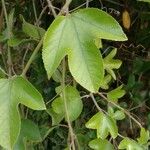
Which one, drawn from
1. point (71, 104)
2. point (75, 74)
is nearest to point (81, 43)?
point (75, 74)

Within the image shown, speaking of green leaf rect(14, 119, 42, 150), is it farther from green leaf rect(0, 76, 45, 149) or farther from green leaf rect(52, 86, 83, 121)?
green leaf rect(0, 76, 45, 149)

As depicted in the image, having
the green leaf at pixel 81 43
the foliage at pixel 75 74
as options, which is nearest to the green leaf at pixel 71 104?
the foliage at pixel 75 74

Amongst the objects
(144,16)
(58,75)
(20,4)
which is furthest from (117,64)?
(20,4)

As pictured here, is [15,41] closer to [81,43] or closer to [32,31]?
[32,31]

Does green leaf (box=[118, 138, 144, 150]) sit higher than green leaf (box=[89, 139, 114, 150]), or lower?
higher

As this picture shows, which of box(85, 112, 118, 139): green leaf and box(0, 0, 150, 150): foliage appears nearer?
box(0, 0, 150, 150): foliage

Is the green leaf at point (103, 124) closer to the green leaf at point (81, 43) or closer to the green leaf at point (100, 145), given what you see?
the green leaf at point (100, 145)

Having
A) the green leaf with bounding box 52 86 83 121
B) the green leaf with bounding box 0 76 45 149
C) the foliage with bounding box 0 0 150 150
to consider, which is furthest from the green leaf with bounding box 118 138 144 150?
the green leaf with bounding box 0 76 45 149

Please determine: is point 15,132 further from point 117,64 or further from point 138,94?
point 138,94
